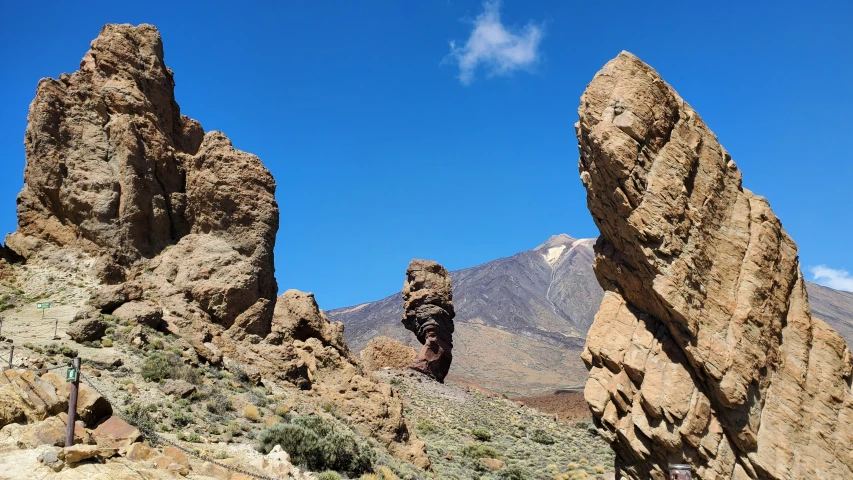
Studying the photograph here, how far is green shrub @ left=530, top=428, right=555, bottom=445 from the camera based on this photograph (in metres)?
35.8

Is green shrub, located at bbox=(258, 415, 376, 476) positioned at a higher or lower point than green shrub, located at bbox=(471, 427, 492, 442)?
higher

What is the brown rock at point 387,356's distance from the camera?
152 feet

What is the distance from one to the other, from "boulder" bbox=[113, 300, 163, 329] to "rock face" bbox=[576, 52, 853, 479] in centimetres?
1136

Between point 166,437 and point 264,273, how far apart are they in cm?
860

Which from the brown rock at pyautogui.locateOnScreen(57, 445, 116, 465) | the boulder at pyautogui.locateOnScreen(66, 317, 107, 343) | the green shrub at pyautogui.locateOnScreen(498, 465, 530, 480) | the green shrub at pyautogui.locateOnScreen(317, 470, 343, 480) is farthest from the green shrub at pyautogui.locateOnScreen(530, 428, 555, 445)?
the brown rock at pyautogui.locateOnScreen(57, 445, 116, 465)

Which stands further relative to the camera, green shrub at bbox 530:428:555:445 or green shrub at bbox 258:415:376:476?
green shrub at bbox 530:428:555:445

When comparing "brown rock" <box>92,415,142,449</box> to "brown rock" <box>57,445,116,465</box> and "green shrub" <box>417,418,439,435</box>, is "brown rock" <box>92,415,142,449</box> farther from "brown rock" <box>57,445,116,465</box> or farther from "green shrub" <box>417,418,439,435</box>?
"green shrub" <box>417,418,439,435</box>

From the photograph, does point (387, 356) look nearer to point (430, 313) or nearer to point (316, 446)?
point (430, 313)

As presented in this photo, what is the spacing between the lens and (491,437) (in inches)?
1340

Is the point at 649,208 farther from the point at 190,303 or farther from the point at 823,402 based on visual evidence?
the point at 190,303

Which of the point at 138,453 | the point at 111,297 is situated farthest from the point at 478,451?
the point at 138,453

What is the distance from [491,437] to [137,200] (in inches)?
926

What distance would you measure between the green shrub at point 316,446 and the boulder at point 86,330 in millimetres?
5182

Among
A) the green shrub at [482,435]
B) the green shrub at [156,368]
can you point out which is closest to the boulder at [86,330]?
the green shrub at [156,368]
